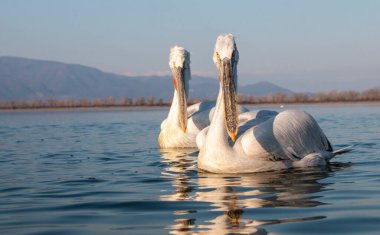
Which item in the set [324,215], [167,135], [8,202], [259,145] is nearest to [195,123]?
[167,135]

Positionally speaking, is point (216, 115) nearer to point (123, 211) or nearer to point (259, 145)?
point (259, 145)

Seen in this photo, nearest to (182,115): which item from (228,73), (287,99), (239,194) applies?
(228,73)

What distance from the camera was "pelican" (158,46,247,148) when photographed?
10.3 metres

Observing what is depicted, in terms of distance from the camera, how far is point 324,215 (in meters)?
4.35

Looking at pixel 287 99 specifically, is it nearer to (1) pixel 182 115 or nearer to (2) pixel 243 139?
(1) pixel 182 115

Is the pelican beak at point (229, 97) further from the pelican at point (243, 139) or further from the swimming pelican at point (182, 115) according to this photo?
the swimming pelican at point (182, 115)

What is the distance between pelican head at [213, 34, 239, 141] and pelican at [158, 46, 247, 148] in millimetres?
3090

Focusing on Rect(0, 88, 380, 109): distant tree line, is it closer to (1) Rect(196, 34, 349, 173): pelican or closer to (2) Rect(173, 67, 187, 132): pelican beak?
(2) Rect(173, 67, 187, 132): pelican beak

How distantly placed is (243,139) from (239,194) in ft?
4.33

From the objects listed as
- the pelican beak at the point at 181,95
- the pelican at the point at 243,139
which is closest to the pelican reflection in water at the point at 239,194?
the pelican at the point at 243,139

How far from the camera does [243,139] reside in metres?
6.60

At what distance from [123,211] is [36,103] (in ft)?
175

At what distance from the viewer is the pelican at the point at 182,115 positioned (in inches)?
406

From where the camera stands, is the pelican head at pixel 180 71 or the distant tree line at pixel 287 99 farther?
the distant tree line at pixel 287 99
